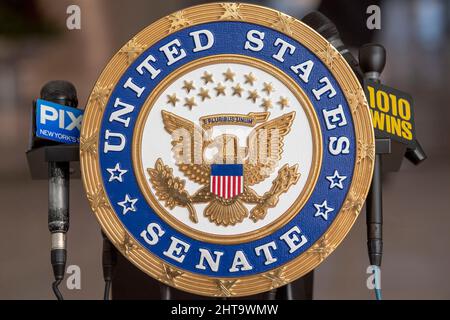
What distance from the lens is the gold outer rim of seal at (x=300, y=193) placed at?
4.92m

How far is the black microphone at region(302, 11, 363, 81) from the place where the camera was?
216 inches

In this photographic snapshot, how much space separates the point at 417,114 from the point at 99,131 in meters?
2.20

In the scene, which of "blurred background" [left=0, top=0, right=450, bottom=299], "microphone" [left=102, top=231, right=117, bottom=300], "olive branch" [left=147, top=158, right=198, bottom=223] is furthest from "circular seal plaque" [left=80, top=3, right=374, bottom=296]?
"blurred background" [left=0, top=0, right=450, bottom=299]

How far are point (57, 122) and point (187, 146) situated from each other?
0.55m

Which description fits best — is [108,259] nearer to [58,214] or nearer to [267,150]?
[58,214]

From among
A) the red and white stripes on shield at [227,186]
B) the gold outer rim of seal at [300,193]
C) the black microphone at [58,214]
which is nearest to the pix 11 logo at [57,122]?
the black microphone at [58,214]

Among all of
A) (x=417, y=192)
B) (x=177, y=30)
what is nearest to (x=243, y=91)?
(x=177, y=30)

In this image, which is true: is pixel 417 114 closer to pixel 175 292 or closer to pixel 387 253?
pixel 387 253

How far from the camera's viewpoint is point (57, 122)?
5145 millimetres

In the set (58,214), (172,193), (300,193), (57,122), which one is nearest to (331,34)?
(300,193)

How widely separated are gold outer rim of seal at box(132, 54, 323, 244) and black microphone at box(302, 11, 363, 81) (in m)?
0.50

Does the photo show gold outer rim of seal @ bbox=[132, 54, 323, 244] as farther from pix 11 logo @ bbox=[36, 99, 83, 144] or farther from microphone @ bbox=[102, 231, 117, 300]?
microphone @ bbox=[102, 231, 117, 300]

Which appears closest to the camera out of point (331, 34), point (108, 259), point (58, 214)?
point (58, 214)
